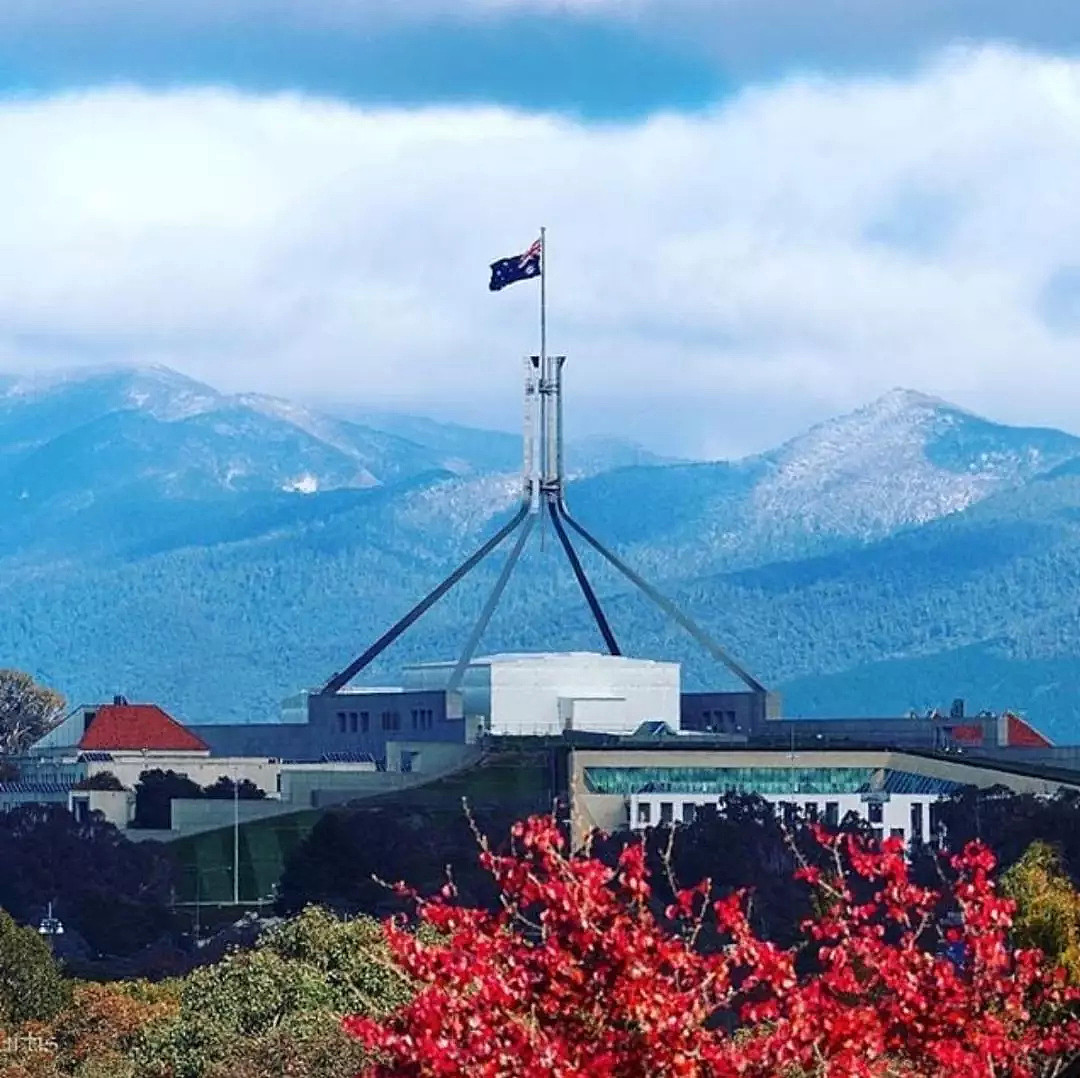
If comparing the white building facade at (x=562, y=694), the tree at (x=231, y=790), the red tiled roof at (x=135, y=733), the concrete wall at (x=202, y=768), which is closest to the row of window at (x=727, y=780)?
the tree at (x=231, y=790)

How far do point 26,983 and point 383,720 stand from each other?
86.3 m

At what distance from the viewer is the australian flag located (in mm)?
130875

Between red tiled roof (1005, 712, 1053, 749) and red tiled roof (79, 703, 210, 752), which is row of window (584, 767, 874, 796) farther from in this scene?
red tiled roof (79, 703, 210, 752)

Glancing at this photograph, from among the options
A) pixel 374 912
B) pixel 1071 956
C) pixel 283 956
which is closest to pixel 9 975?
pixel 283 956

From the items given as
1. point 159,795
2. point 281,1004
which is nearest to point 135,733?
point 159,795

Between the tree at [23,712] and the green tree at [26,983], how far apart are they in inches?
3978

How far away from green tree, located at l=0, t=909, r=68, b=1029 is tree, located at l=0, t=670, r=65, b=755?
101 metres

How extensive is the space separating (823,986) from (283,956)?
2188cm

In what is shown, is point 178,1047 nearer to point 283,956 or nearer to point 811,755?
point 283,956

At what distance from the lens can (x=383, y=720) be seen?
140 metres

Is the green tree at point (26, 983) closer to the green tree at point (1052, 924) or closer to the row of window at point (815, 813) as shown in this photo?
the green tree at point (1052, 924)

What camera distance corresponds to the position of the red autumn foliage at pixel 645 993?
20.9 m

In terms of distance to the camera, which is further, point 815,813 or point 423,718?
point 423,718

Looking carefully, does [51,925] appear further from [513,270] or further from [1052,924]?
[1052,924]
